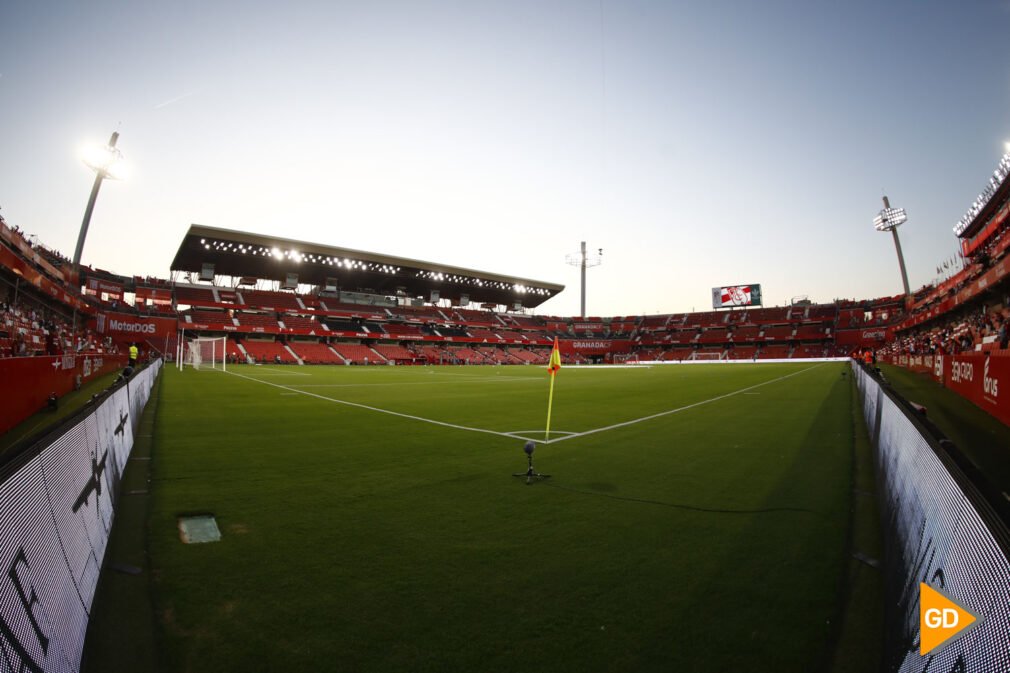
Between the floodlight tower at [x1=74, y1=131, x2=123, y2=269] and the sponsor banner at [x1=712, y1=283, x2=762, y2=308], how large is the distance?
84926 mm

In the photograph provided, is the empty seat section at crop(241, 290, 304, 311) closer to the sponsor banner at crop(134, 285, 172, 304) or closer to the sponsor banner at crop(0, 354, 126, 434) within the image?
the sponsor banner at crop(134, 285, 172, 304)

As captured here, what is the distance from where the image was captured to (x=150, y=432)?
8797 mm

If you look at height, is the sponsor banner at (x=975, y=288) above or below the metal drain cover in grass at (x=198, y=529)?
above

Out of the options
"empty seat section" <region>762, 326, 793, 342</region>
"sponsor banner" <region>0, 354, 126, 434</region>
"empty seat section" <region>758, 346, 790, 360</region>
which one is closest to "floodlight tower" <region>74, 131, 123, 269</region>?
"sponsor banner" <region>0, 354, 126, 434</region>

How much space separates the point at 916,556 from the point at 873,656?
59cm

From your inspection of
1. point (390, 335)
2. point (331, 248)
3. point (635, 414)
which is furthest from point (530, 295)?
point (635, 414)

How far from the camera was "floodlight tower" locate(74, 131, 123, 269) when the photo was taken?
36969 mm

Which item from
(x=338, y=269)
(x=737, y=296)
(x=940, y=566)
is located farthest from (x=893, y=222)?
(x=940, y=566)

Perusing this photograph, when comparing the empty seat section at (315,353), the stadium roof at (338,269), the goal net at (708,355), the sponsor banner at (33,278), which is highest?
the stadium roof at (338,269)

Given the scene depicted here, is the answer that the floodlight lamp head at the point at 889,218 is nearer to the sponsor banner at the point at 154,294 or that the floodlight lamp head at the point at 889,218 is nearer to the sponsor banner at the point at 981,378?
the sponsor banner at the point at 981,378

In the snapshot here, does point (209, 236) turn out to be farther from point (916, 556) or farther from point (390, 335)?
point (916, 556)

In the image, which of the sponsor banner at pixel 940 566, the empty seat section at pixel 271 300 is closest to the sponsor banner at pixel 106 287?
the empty seat section at pixel 271 300

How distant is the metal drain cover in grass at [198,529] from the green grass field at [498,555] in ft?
0.30

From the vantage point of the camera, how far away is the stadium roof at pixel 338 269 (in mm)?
49906
